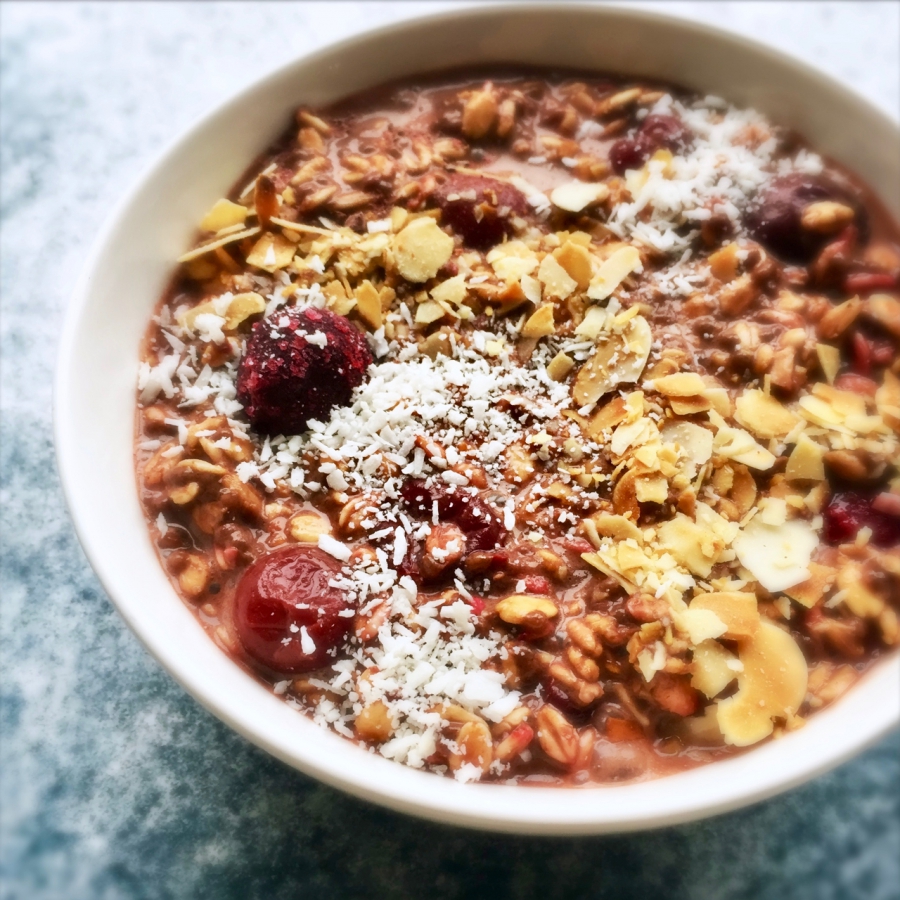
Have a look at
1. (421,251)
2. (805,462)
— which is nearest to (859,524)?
(805,462)

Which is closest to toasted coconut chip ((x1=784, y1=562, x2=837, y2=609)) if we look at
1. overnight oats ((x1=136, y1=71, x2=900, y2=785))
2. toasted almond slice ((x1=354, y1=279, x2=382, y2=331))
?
overnight oats ((x1=136, y1=71, x2=900, y2=785))

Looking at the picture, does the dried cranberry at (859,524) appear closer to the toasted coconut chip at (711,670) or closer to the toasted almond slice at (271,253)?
the toasted coconut chip at (711,670)

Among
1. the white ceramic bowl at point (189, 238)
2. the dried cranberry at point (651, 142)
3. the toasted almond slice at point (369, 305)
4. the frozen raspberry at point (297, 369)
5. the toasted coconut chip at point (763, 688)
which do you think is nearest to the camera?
the white ceramic bowl at point (189, 238)

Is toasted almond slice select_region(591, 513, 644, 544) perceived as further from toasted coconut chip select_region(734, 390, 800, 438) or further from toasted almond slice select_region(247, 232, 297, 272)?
toasted almond slice select_region(247, 232, 297, 272)

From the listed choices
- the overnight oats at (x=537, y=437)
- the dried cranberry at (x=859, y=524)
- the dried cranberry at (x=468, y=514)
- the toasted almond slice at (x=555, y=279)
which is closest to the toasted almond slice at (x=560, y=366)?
the overnight oats at (x=537, y=437)

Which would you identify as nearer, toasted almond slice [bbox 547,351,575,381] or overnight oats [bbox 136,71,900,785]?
overnight oats [bbox 136,71,900,785]

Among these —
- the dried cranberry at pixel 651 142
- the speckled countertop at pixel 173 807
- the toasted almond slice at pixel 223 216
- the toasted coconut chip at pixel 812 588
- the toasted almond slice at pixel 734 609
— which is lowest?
the speckled countertop at pixel 173 807

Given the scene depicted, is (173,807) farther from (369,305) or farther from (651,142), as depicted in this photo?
(651,142)
